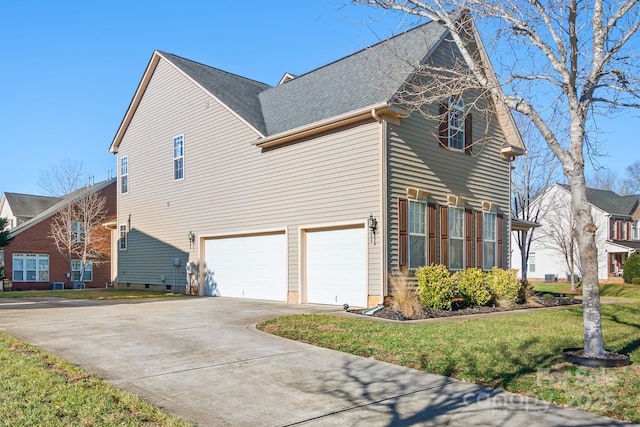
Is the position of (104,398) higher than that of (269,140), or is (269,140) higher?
(269,140)

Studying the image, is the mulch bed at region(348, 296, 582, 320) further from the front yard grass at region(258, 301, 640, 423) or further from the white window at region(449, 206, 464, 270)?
the white window at region(449, 206, 464, 270)

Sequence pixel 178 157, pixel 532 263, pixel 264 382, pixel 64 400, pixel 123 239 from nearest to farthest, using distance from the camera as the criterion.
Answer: pixel 64 400
pixel 264 382
pixel 178 157
pixel 123 239
pixel 532 263

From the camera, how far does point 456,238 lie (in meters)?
15.1

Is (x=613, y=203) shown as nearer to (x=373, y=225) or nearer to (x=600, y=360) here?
(x=373, y=225)

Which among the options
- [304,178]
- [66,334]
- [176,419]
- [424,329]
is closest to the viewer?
[176,419]

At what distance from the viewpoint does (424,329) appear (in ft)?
30.2

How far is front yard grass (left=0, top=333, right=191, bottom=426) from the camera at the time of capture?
4.32 meters

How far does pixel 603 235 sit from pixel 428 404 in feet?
131

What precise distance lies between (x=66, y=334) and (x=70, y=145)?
90.0 ft

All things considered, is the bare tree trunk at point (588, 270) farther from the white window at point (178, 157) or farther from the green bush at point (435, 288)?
the white window at point (178, 157)

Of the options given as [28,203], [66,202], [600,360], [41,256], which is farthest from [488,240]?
[28,203]

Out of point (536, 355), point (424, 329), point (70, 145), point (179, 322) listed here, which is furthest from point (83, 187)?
point (536, 355)

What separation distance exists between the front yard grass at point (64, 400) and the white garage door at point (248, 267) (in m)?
9.44

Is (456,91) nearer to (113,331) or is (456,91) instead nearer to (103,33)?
(113,331)
